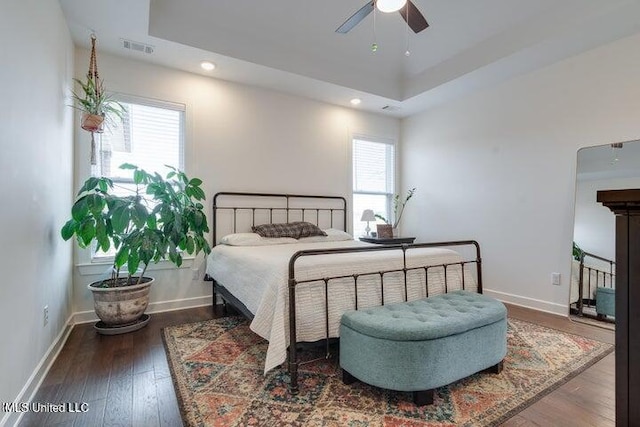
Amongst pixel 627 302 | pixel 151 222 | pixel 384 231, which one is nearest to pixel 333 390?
pixel 627 302

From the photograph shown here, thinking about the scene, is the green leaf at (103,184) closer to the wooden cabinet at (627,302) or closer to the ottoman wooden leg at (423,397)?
the ottoman wooden leg at (423,397)

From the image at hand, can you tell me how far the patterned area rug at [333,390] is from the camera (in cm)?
166

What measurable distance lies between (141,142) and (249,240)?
1.54 meters

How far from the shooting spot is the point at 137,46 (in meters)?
3.15

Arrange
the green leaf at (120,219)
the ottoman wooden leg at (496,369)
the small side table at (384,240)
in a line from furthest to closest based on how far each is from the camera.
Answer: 1. the small side table at (384,240)
2. the green leaf at (120,219)
3. the ottoman wooden leg at (496,369)

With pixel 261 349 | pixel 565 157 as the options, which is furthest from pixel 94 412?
pixel 565 157

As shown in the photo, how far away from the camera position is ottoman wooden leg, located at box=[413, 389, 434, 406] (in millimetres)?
1751

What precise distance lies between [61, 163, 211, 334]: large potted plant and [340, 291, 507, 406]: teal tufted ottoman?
1.82 meters

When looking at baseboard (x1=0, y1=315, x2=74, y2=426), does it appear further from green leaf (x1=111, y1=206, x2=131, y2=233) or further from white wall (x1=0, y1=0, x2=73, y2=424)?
green leaf (x1=111, y1=206, x2=131, y2=233)

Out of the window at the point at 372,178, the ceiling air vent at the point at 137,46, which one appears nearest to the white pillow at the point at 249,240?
the window at the point at 372,178

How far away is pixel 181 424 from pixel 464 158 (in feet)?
13.9

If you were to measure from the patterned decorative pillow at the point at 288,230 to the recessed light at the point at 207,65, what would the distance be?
1.85m

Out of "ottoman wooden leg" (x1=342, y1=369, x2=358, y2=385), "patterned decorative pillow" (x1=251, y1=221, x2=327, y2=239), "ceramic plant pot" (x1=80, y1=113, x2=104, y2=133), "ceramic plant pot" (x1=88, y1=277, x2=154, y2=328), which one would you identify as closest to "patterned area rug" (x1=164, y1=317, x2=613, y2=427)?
"ottoman wooden leg" (x1=342, y1=369, x2=358, y2=385)

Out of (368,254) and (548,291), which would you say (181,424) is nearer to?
(368,254)
